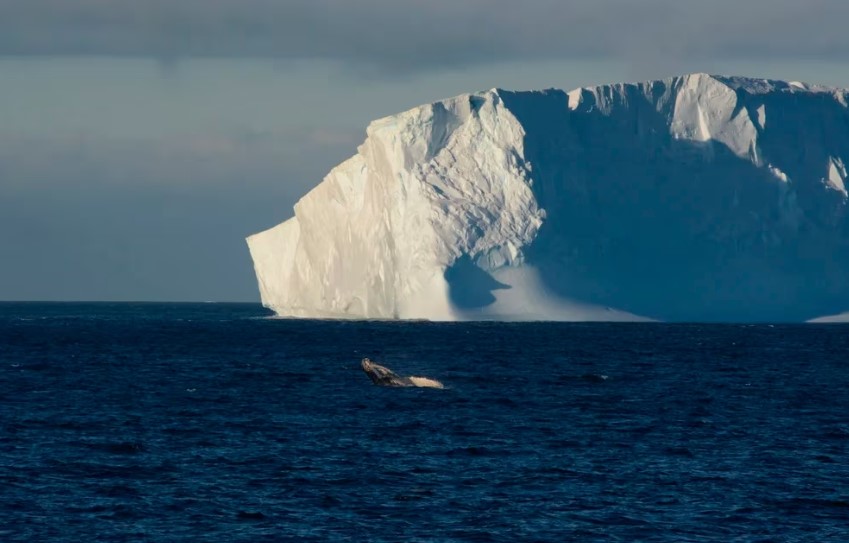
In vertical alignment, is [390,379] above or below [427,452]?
above

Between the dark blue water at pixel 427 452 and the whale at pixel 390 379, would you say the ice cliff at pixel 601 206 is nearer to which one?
the dark blue water at pixel 427 452

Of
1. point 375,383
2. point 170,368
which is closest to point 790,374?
point 375,383

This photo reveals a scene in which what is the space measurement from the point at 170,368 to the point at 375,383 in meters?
9.49

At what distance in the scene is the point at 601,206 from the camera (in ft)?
216

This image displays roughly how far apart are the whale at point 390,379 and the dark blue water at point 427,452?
61 centimetres

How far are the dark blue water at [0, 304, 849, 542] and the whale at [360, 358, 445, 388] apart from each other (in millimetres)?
609

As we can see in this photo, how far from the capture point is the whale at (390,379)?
118 feet

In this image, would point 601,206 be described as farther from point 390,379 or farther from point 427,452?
point 427,452

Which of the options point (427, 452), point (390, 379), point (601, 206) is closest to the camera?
point (427, 452)

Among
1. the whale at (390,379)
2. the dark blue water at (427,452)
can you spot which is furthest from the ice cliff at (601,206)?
the whale at (390,379)

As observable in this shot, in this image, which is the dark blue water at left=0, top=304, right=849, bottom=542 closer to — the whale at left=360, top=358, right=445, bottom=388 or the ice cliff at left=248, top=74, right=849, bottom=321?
the whale at left=360, top=358, right=445, bottom=388

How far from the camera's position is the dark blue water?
16.9 m

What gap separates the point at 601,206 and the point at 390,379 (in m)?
31.5

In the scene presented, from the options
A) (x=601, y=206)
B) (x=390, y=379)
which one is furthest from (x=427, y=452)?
(x=601, y=206)
